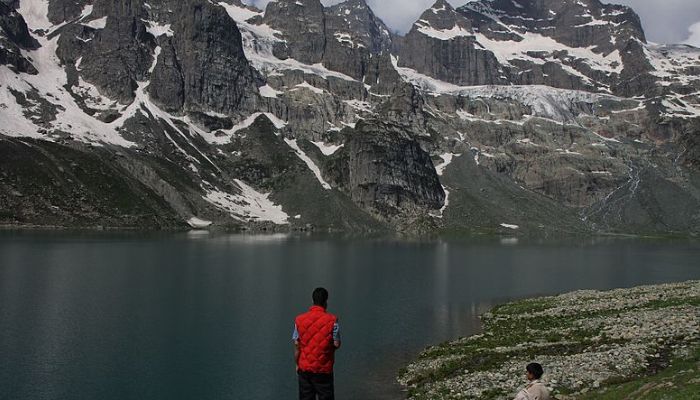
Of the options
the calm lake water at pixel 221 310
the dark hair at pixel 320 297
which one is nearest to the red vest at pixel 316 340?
the dark hair at pixel 320 297

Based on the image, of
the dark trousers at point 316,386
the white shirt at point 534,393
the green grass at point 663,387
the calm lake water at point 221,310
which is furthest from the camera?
the calm lake water at point 221,310

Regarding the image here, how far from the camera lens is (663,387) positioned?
29.1 m

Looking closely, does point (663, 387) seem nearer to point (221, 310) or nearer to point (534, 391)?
point (534, 391)

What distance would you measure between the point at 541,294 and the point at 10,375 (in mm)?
75122

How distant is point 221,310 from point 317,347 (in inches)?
2531

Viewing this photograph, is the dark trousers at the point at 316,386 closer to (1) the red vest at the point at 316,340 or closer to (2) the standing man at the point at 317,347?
(2) the standing man at the point at 317,347

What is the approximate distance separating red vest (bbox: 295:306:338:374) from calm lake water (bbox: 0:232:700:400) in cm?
2809

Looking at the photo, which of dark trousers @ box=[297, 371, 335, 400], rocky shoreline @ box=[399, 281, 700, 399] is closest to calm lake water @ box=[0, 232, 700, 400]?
rocky shoreline @ box=[399, 281, 700, 399]

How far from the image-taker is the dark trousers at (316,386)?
17422 mm

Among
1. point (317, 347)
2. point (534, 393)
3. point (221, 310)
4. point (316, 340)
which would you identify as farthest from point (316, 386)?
point (221, 310)

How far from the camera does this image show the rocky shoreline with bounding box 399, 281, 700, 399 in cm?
3756

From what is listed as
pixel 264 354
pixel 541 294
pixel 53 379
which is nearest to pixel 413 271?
pixel 541 294

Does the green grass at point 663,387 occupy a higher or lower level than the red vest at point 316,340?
lower

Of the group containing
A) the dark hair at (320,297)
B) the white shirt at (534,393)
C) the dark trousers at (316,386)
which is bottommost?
the white shirt at (534,393)
